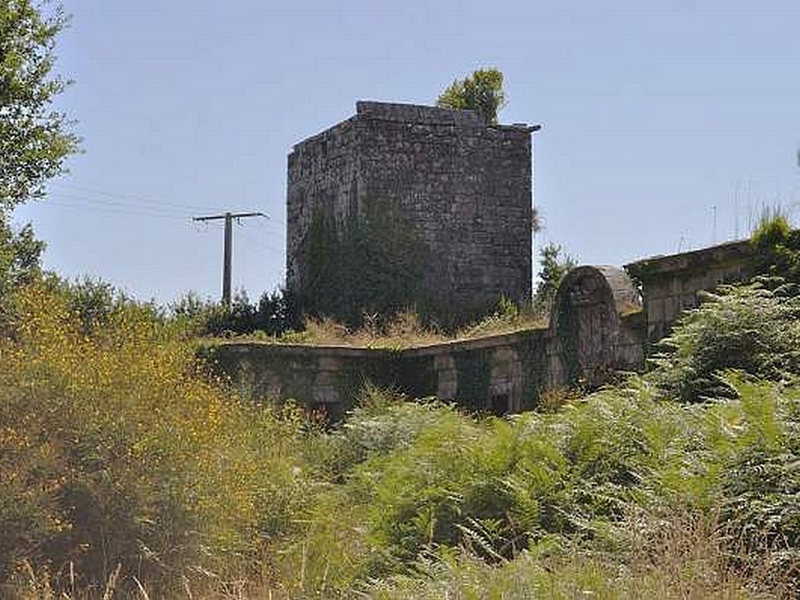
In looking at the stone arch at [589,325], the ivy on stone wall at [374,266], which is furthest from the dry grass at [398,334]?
the stone arch at [589,325]

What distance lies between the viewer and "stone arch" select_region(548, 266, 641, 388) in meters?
14.2

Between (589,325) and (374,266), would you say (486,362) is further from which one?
(374,266)

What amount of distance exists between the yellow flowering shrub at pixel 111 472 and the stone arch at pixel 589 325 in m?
5.10

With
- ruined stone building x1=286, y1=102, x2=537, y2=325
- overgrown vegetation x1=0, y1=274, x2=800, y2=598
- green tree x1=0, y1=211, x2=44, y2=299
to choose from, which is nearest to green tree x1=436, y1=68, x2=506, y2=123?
ruined stone building x1=286, y1=102, x2=537, y2=325

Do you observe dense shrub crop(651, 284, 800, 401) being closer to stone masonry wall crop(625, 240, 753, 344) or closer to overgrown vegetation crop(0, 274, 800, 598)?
overgrown vegetation crop(0, 274, 800, 598)

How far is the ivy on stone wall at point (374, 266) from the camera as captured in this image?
86.5 ft

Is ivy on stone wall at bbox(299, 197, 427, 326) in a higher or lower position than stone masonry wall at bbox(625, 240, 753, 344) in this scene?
higher

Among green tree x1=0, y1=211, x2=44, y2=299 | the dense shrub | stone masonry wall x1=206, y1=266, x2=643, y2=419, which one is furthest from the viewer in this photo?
green tree x1=0, y1=211, x2=44, y2=299

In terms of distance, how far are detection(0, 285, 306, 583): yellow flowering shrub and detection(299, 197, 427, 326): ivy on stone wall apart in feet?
51.6

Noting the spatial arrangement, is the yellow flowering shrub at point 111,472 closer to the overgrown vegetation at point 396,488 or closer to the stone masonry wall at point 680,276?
the overgrown vegetation at point 396,488

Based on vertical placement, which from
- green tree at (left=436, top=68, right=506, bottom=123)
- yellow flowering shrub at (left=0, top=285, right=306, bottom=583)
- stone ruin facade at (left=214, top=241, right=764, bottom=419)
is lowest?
yellow flowering shrub at (left=0, top=285, right=306, bottom=583)

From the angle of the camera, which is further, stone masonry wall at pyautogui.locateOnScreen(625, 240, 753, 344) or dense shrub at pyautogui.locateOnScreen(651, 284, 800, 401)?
stone masonry wall at pyautogui.locateOnScreen(625, 240, 753, 344)

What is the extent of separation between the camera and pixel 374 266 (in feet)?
87.2

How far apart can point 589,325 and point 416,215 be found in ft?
41.1
